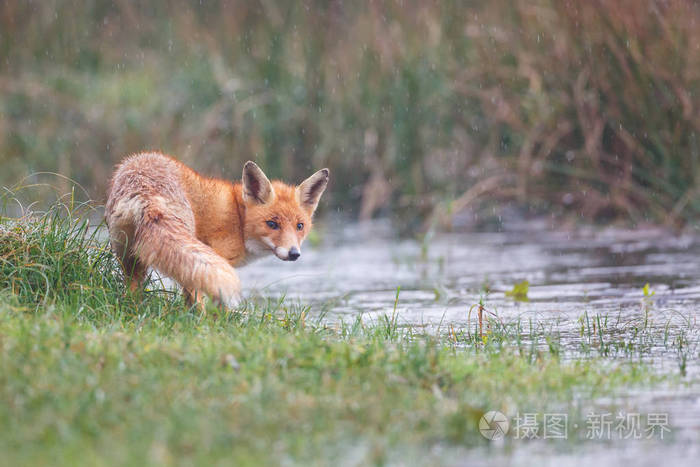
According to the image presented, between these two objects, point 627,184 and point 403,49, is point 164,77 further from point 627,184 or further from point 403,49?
point 627,184

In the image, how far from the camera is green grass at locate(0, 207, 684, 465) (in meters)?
3.87

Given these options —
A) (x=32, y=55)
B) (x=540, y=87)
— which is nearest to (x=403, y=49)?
(x=540, y=87)

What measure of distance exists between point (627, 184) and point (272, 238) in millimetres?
5454

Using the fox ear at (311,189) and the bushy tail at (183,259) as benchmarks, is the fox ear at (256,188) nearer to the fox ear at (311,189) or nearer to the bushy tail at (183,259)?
the fox ear at (311,189)

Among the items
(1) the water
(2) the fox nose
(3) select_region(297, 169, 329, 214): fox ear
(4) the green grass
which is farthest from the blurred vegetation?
(4) the green grass

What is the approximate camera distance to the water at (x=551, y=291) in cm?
473

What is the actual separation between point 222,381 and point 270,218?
98.2 inches

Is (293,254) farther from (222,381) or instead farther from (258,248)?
(222,381)

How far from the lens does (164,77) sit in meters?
14.9

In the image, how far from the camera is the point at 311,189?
290 inches

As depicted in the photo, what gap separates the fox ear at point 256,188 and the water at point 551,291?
25.7 inches

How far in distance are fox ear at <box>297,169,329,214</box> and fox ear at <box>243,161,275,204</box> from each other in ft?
1.07

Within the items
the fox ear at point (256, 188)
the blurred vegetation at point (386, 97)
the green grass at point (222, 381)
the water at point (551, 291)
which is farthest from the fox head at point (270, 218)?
the blurred vegetation at point (386, 97)

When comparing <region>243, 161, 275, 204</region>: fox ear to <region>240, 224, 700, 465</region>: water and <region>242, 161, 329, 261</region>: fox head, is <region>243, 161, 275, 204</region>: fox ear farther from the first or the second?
<region>240, 224, 700, 465</region>: water
